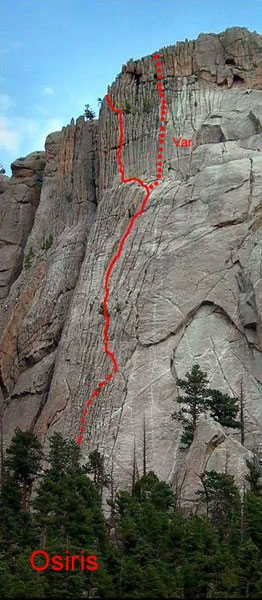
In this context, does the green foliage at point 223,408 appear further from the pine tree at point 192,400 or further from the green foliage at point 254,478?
the green foliage at point 254,478

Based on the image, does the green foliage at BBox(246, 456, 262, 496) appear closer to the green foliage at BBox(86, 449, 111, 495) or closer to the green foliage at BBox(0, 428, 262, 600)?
the green foliage at BBox(0, 428, 262, 600)

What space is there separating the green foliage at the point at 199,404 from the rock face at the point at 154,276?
Answer: 63 centimetres

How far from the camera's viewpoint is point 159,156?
180ft

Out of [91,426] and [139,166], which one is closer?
[91,426]

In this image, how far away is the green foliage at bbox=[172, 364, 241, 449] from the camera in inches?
1773

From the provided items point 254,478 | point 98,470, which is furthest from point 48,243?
point 254,478

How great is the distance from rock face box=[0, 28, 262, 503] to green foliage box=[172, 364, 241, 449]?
2.08ft

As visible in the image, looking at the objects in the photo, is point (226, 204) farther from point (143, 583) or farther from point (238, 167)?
point (143, 583)

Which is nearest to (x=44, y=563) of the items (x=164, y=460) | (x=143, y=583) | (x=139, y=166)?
(x=143, y=583)

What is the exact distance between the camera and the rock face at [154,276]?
4725cm

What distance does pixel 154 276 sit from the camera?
50.3 metres

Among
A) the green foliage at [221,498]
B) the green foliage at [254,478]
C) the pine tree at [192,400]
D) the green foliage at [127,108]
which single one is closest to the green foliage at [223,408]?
the pine tree at [192,400]

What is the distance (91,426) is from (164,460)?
3854 mm

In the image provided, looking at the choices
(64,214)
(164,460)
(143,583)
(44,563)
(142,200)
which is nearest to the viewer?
(143,583)
